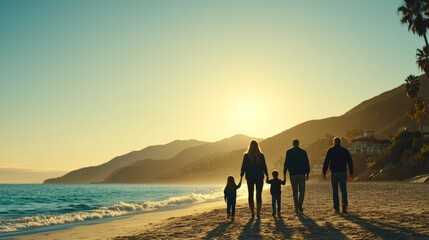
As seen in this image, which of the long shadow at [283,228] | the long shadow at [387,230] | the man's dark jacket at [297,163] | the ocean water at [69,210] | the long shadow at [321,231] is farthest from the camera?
the ocean water at [69,210]

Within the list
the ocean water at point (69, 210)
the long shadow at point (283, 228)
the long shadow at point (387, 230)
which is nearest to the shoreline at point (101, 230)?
the ocean water at point (69, 210)

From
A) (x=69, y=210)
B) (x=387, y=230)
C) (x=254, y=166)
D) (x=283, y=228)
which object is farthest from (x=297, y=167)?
(x=69, y=210)

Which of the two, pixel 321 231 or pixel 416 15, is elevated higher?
pixel 416 15

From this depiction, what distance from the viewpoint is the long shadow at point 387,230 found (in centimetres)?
881

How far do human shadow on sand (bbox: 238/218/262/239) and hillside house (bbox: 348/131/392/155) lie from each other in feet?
343

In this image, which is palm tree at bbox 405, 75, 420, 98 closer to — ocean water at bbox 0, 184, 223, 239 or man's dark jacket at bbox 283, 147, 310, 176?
ocean water at bbox 0, 184, 223, 239

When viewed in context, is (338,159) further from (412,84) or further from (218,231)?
(412,84)

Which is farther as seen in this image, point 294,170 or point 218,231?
point 294,170

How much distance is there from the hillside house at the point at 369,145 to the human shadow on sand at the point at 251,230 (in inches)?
4121

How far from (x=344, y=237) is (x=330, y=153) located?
17.8ft

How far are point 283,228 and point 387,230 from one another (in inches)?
102

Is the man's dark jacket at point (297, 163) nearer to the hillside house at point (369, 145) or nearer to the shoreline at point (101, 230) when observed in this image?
the shoreline at point (101, 230)

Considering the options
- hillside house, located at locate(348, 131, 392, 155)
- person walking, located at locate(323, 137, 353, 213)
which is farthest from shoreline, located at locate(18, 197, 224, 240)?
hillside house, located at locate(348, 131, 392, 155)

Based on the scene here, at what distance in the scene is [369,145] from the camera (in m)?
115
